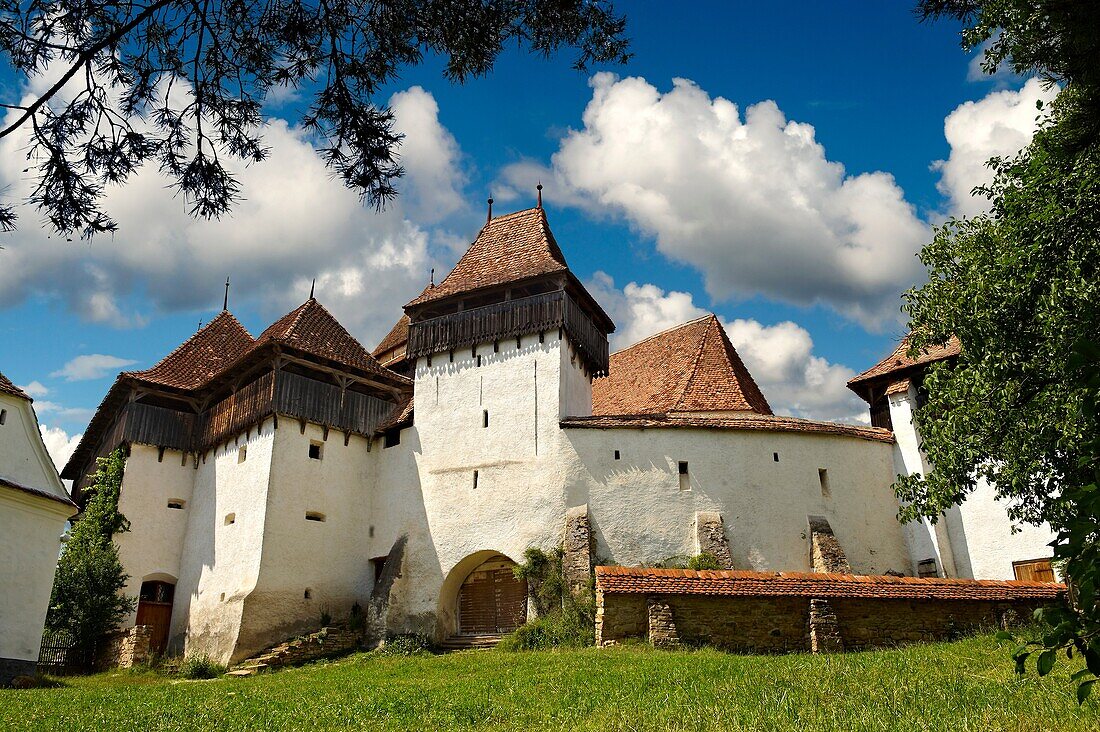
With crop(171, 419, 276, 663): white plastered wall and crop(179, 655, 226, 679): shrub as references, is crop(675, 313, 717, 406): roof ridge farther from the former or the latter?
crop(179, 655, 226, 679): shrub

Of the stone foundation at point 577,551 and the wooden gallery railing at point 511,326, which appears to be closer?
the stone foundation at point 577,551

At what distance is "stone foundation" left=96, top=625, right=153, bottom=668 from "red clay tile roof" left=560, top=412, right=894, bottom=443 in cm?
1158

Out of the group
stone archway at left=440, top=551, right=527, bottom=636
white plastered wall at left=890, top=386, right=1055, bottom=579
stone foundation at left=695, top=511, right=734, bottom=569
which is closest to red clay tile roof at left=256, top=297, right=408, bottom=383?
stone archway at left=440, top=551, right=527, bottom=636

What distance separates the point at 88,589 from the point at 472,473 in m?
9.77

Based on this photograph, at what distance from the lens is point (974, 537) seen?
63.1 feet

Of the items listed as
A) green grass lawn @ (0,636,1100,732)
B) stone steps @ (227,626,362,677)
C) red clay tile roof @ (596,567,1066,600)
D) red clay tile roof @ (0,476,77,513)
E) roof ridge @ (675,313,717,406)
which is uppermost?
roof ridge @ (675,313,717,406)

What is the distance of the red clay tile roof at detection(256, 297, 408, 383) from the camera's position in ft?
72.1

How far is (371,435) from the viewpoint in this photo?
75.9 ft

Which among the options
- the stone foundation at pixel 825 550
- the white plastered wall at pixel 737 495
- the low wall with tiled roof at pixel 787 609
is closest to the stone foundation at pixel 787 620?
the low wall with tiled roof at pixel 787 609

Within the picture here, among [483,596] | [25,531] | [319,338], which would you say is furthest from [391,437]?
[25,531]

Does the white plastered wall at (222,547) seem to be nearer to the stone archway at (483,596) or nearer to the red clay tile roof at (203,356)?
the red clay tile roof at (203,356)

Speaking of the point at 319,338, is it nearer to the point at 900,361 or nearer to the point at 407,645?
the point at 407,645

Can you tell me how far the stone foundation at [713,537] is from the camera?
18328 mm

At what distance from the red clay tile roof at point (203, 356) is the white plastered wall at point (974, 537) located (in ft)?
63.4
